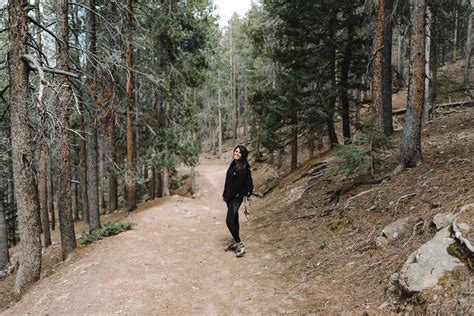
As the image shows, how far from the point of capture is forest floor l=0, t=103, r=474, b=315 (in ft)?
15.5

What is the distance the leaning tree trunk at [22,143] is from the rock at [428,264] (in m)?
7.43

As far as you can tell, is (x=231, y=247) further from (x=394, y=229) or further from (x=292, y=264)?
(x=394, y=229)

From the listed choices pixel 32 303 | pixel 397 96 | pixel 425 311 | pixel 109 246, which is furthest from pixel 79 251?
pixel 397 96

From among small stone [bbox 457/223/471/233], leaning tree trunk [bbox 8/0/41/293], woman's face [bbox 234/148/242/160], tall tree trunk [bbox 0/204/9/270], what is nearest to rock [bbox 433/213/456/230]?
small stone [bbox 457/223/471/233]

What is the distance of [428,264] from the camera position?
406 centimetres

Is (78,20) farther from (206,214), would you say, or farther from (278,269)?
(278,269)

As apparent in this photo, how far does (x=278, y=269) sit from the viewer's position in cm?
636

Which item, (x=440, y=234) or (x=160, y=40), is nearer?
(x=440, y=234)

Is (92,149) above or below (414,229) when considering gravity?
above

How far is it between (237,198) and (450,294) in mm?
4664

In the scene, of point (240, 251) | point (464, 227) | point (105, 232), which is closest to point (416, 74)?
point (464, 227)

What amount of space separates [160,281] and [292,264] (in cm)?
250

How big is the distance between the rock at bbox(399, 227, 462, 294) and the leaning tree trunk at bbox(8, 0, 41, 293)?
7432mm

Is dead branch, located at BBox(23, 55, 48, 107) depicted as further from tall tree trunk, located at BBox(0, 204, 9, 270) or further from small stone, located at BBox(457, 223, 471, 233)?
tall tree trunk, located at BBox(0, 204, 9, 270)
